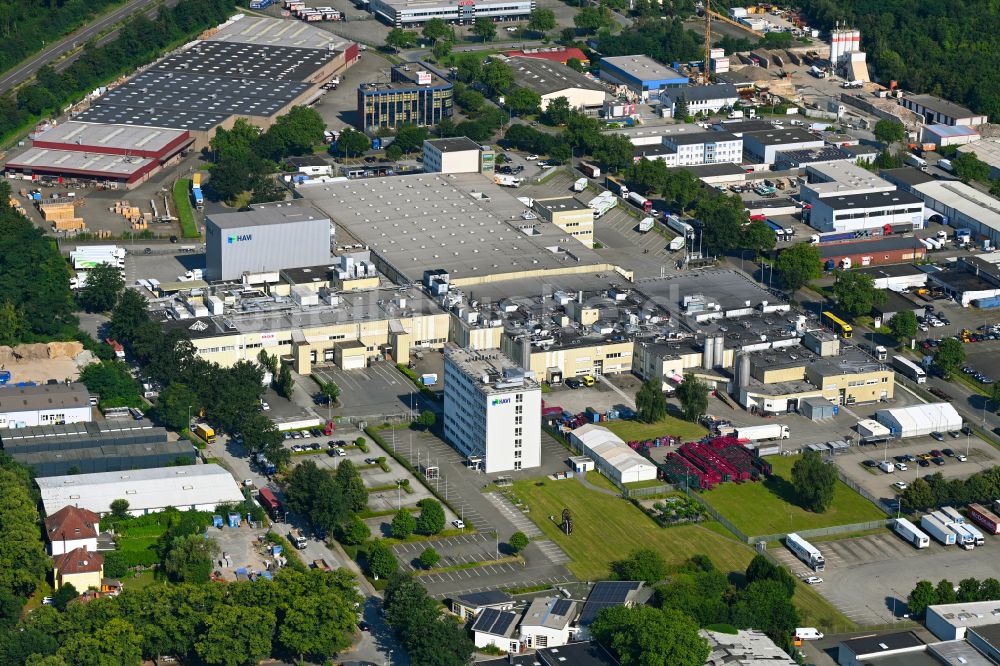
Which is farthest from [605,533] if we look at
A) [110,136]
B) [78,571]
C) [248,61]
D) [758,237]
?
[248,61]

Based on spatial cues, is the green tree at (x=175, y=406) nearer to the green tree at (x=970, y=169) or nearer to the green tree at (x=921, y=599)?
the green tree at (x=921, y=599)

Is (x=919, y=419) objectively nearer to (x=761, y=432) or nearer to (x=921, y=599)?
(x=761, y=432)

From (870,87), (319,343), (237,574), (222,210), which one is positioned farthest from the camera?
(870,87)

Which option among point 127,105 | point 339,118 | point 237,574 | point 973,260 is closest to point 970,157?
point 973,260

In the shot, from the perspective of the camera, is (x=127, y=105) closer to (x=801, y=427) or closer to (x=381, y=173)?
(x=381, y=173)

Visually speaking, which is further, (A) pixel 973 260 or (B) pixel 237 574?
(A) pixel 973 260

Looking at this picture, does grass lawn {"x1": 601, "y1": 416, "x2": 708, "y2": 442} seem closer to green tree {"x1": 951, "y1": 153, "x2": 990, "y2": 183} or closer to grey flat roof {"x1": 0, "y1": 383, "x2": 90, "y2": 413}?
grey flat roof {"x1": 0, "y1": 383, "x2": 90, "y2": 413}
